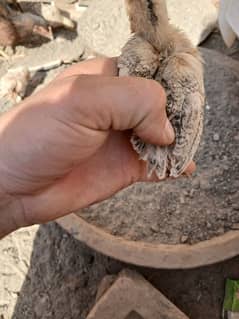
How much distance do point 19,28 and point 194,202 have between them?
3.39 feet

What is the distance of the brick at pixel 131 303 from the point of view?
1.24 m

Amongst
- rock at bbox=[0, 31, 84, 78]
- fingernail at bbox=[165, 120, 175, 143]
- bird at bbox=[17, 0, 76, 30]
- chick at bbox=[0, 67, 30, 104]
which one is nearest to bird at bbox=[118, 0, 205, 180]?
fingernail at bbox=[165, 120, 175, 143]

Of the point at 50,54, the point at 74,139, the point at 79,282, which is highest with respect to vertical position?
the point at 74,139

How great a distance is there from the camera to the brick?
1.24 m

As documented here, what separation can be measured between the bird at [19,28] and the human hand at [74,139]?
3.40ft

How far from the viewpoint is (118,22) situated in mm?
1918

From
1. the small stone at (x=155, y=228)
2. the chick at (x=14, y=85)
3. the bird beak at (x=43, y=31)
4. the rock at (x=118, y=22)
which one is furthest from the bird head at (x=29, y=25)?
the small stone at (x=155, y=228)

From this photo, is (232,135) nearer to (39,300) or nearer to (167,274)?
(167,274)

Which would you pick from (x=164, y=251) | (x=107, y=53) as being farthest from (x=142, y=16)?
(x=107, y=53)

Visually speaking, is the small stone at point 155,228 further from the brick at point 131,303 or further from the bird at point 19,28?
the bird at point 19,28

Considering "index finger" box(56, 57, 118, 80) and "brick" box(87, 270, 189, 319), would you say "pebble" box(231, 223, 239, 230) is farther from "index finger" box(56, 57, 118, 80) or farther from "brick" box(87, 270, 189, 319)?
"index finger" box(56, 57, 118, 80)

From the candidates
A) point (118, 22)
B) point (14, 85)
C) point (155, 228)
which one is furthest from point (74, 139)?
point (118, 22)

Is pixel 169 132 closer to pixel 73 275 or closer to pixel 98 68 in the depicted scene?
pixel 98 68

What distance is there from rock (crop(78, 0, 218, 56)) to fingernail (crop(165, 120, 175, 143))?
3.56 ft
